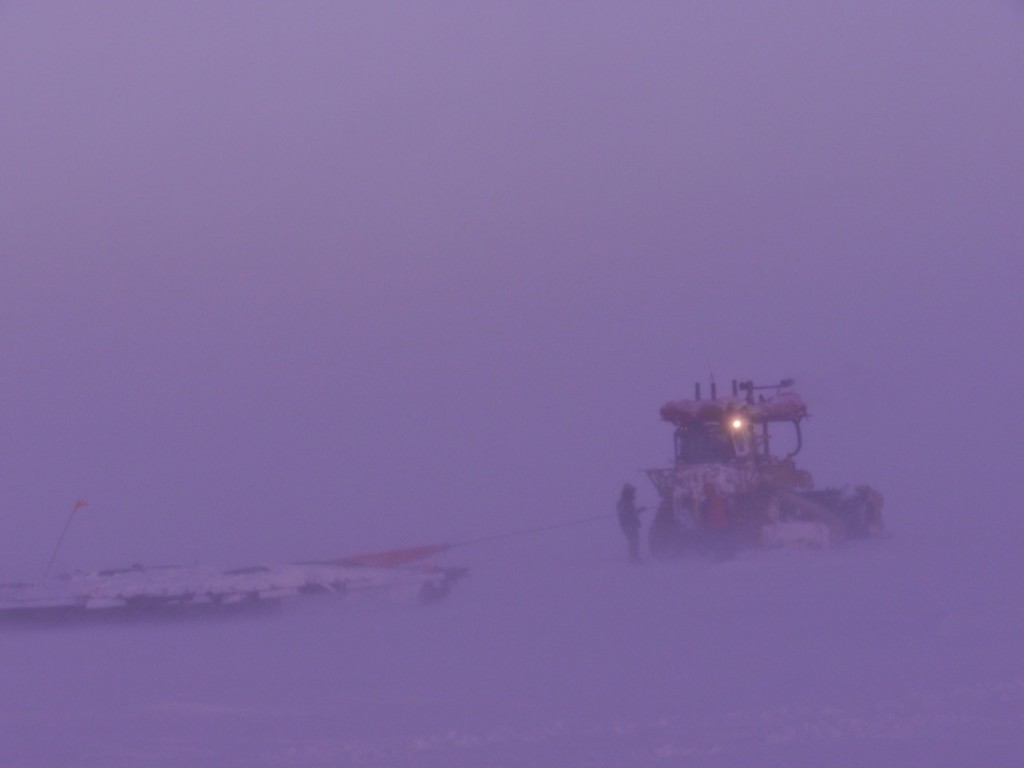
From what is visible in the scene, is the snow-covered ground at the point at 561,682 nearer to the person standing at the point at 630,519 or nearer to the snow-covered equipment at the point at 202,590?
the snow-covered equipment at the point at 202,590

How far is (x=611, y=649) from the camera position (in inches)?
434

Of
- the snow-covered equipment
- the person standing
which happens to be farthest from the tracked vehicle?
the snow-covered equipment

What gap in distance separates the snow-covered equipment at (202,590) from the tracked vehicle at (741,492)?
529 centimetres

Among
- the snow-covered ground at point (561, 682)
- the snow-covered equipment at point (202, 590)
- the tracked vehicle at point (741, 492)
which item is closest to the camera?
the snow-covered ground at point (561, 682)

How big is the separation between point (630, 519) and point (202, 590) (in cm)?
771

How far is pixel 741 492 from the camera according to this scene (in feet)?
64.1

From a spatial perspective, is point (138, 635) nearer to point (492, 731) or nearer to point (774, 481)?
point (492, 731)

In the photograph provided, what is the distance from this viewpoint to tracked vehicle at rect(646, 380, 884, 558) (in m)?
19.0

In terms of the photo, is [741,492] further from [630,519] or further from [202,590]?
[202,590]

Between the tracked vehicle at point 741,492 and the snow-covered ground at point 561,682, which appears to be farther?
the tracked vehicle at point 741,492

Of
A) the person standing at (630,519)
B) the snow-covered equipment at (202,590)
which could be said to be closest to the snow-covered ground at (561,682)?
the snow-covered equipment at (202,590)

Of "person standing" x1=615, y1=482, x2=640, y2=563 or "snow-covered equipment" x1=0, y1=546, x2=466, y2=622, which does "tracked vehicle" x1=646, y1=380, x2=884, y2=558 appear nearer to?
"person standing" x1=615, y1=482, x2=640, y2=563

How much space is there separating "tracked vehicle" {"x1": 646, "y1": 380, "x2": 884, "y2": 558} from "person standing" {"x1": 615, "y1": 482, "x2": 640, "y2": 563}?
15.6 inches

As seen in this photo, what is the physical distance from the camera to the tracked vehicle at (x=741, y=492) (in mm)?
19016
